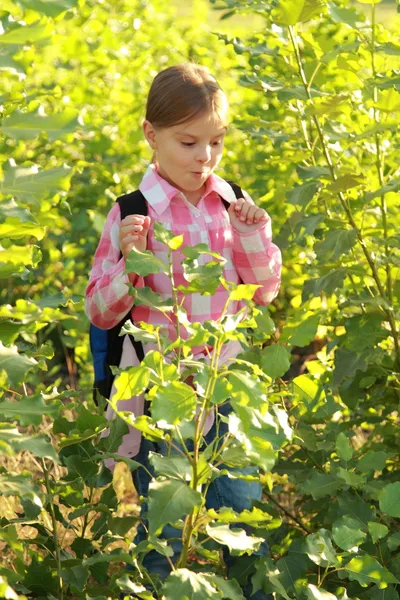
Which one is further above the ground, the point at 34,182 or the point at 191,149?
the point at 34,182

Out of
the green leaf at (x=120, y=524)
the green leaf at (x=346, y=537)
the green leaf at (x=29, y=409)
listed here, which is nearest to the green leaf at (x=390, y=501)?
the green leaf at (x=346, y=537)

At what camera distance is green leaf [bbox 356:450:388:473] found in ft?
7.58

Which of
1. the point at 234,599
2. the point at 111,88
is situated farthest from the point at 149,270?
the point at 111,88

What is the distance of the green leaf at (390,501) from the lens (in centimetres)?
211

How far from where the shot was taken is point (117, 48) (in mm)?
4969

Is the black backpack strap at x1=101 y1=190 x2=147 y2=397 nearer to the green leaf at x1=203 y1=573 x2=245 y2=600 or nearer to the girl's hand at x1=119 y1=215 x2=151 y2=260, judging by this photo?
the girl's hand at x1=119 y1=215 x2=151 y2=260

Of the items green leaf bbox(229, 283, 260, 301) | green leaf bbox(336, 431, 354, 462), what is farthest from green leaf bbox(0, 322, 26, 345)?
green leaf bbox(336, 431, 354, 462)

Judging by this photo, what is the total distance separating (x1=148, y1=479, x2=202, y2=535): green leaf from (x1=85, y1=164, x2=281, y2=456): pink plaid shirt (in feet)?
2.85

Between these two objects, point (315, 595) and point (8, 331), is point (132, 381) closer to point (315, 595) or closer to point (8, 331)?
point (8, 331)

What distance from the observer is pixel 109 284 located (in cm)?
242

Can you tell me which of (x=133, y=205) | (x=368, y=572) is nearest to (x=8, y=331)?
(x=368, y=572)

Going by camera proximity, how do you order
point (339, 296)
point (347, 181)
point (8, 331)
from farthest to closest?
point (339, 296), point (347, 181), point (8, 331)

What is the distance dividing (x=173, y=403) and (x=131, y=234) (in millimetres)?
804

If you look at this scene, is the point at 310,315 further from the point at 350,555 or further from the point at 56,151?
the point at 56,151
